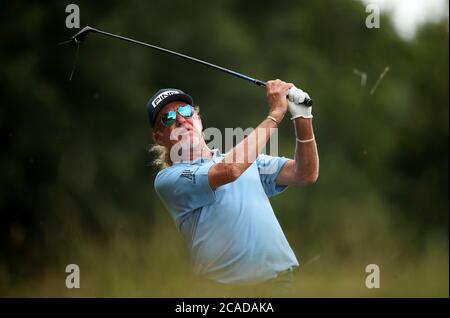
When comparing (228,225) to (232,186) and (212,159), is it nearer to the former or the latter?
(232,186)

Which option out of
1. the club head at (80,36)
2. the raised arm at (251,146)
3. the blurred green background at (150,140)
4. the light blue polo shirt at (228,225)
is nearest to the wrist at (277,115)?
the raised arm at (251,146)

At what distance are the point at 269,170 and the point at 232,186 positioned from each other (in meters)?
0.25

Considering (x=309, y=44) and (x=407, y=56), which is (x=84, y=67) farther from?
(x=407, y=56)

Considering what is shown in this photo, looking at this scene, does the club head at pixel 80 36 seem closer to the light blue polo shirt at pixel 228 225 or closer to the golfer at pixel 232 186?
the golfer at pixel 232 186

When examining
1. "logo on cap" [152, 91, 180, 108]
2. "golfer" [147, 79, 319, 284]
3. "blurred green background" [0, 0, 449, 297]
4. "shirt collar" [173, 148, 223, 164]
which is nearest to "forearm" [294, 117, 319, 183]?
"golfer" [147, 79, 319, 284]

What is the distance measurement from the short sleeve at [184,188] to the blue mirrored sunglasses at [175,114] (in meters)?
0.20

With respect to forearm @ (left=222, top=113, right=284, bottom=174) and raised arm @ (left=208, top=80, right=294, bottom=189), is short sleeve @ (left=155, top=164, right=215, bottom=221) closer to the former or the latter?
raised arm @ (left=208, top=80, right=294, bottom=189)

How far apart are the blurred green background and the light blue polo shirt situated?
2889mm

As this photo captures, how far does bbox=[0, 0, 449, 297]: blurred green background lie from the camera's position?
742 centimetres

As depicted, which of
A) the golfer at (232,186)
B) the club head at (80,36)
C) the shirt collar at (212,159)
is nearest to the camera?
the golfer at (232,186)

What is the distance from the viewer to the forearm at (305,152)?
3336 millimetres

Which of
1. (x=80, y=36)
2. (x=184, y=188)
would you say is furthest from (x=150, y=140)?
(x=184, y=188)

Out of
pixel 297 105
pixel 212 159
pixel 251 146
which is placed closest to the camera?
pixel 251 146

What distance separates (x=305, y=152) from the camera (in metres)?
3.46
